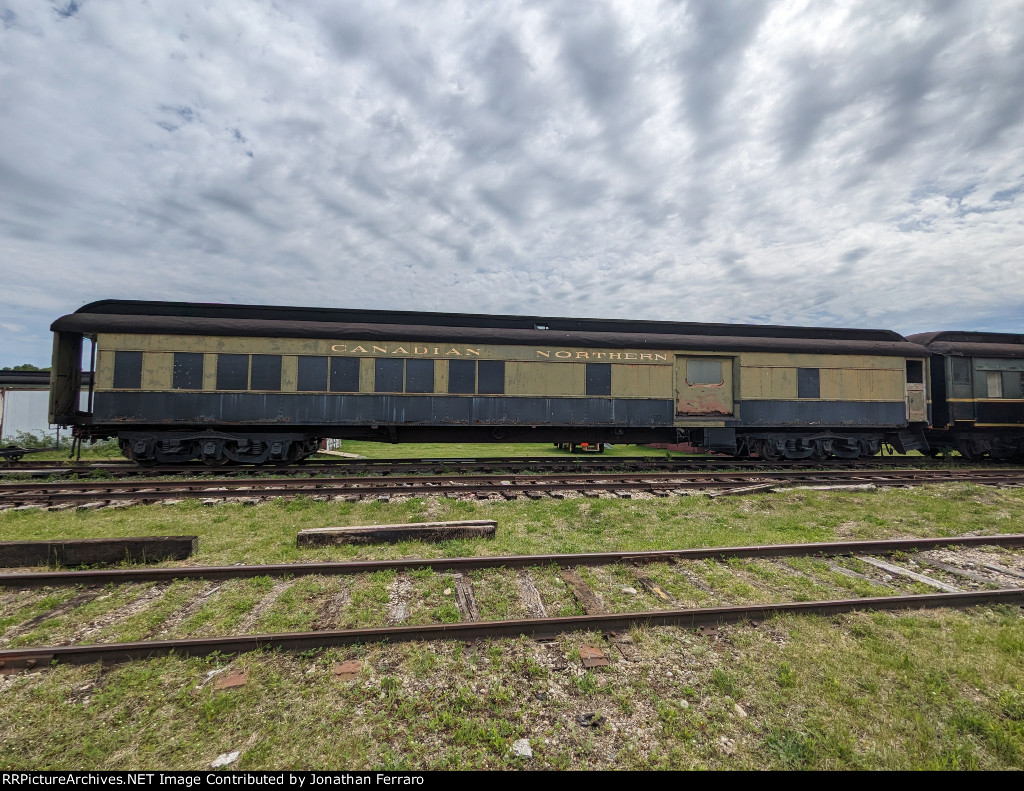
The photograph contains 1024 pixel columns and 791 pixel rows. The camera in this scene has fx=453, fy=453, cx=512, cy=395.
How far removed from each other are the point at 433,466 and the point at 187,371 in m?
6.45

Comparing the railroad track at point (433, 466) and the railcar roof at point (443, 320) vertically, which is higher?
the railcar roof at point (443, 320)

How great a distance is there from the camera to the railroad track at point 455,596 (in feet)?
11.8

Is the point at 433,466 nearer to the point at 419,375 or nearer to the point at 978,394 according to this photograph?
the point at 419,375

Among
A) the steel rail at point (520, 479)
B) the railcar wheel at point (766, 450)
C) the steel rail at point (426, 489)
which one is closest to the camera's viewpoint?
the steel rail at point (426, 489)

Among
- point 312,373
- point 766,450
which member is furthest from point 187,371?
point 766,450

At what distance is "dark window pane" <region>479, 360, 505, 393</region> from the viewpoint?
39.9ft

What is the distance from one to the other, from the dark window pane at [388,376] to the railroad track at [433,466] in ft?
7.05

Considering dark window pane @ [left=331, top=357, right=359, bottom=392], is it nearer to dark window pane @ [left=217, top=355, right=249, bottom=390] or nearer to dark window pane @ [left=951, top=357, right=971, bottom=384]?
dark window pane @ [left=217, top=355, right=249, bottom=390]

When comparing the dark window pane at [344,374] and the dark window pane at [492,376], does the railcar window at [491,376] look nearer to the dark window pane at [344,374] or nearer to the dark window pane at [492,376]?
the dark window pane at [492,376]

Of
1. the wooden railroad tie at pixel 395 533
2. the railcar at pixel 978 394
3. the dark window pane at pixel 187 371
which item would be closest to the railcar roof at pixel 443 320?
the dark window pane at pixel 187 371

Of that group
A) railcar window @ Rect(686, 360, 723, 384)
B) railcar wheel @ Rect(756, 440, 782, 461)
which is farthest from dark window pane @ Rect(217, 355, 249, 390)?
railcar wheel @ Rect(756, 440, 782, 461)

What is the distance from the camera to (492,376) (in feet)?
40.0

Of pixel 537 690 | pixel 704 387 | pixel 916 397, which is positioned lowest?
pixel 537 690
